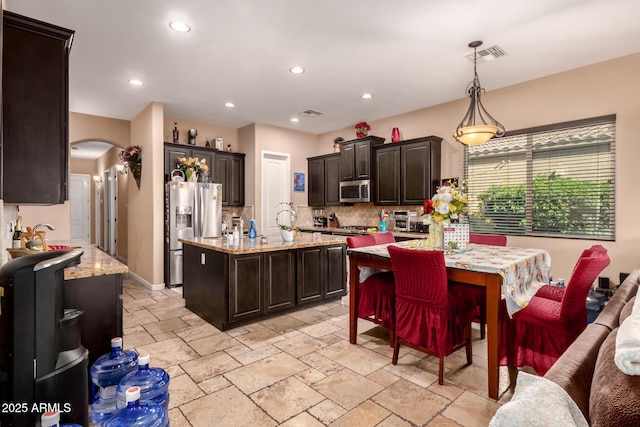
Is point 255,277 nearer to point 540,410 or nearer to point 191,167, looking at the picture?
point 191,167

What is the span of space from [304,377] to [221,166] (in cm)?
472

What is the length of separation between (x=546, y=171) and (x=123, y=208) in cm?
795

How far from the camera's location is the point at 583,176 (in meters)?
3.88

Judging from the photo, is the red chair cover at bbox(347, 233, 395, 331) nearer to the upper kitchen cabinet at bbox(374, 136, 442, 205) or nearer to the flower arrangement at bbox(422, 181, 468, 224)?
the flower arrangement at bbox(422, 181, 468, 224)

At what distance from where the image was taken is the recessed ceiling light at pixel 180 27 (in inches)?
116

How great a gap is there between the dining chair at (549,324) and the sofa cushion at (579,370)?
3.00ft

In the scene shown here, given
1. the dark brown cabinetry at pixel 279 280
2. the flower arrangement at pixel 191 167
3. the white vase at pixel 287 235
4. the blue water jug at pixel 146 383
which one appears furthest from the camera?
the flower arrangement at pixel 191 167

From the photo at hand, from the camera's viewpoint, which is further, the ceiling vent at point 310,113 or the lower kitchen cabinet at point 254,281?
the ceiling vent at point 310,113

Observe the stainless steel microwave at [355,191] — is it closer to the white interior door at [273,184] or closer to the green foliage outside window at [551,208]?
the white interior door at [273,184]

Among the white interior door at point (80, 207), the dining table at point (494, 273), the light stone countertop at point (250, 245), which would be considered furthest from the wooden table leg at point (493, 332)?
the white interior door at point (80, 207)

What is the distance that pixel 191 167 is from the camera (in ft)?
17.8

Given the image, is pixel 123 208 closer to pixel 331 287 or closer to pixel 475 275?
pixel 331 287

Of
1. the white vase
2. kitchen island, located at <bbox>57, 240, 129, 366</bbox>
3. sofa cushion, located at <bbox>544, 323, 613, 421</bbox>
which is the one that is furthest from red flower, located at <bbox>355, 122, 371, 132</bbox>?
sofa cushion, located at <bbox>544, 323, 613, 421</bbox>

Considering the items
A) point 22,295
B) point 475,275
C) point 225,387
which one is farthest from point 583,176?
point 22,295
